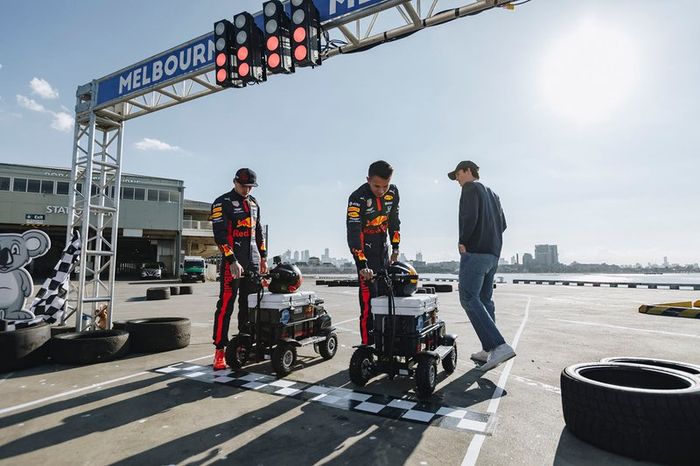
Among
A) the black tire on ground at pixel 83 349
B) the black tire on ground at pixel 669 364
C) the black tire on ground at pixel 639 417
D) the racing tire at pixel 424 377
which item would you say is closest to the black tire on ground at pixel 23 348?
the black tire on ground at pixel 83 349

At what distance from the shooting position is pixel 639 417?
2.09 metres

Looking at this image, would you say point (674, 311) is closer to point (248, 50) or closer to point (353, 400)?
point (353, 400)

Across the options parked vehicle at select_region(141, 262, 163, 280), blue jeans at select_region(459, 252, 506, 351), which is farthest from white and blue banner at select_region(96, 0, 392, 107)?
parked vehicle at select_region(141, 262, 163, 280)

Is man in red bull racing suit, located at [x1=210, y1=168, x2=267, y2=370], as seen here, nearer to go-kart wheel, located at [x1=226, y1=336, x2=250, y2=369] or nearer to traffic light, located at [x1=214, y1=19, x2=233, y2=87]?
go-kart wheel, located at [x1=226, y1=336, x2=250, y2=369]

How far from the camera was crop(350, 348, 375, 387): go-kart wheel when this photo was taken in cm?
350

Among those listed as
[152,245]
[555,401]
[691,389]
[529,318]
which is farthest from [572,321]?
[152,245]

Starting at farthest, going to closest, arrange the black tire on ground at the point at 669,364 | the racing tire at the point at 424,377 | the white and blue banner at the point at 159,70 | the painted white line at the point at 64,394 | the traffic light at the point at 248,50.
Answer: the white and blue banner at the point at 159,70, the traffic light at the point at 248,50, the racing tire at the point at 424,377, the painted white line at the point at 64,394, the black tire on ground at the point at 669,364

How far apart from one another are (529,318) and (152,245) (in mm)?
51054

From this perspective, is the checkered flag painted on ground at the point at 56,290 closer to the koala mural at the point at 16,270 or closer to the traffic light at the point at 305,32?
the koala mural at the point at 16,270

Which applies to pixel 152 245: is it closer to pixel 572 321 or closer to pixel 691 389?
pixel 572 321

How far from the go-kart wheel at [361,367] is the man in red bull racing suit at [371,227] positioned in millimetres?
424

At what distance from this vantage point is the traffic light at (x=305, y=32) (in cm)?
499

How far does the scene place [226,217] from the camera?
Answer: 4.77 metres

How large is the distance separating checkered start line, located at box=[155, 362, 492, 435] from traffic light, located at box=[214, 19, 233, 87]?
160 inches
